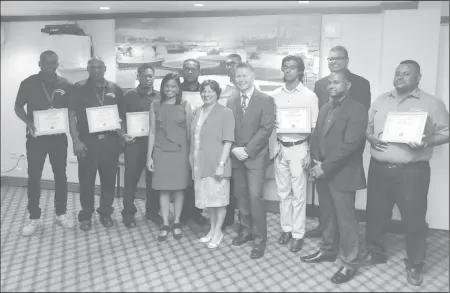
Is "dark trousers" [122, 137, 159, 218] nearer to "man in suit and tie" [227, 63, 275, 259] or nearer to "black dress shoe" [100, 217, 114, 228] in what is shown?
"black dress shoe" [100, 217, 114, 228]

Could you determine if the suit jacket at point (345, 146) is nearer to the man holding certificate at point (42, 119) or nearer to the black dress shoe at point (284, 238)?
the black dress shoe at point (284, 238)

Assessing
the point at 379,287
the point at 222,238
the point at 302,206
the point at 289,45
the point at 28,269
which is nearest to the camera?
the point at 379,287

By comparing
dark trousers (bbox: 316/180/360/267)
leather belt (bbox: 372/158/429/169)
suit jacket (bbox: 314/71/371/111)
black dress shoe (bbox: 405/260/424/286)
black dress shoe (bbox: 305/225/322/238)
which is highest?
suit jacket (bbox: 314/71/371/111)

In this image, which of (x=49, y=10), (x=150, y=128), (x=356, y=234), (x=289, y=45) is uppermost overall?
(x=49, y=10)

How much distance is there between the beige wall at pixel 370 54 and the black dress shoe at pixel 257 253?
1.05 m

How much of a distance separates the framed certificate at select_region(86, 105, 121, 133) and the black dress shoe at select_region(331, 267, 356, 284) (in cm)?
179

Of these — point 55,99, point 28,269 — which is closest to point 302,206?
point 28,269

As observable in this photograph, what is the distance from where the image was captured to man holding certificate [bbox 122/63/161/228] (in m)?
2.70

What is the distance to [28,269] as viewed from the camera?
2.15 meters

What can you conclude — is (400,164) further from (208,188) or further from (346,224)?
(208,188)

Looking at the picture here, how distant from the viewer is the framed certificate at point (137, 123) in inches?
106

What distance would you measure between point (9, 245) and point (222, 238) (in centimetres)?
146

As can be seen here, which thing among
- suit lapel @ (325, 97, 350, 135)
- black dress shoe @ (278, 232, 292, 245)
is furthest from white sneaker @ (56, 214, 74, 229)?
suit lapel @ (325, 97, 350, 135)

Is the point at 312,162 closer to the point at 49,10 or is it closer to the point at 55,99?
the point at 55,99
